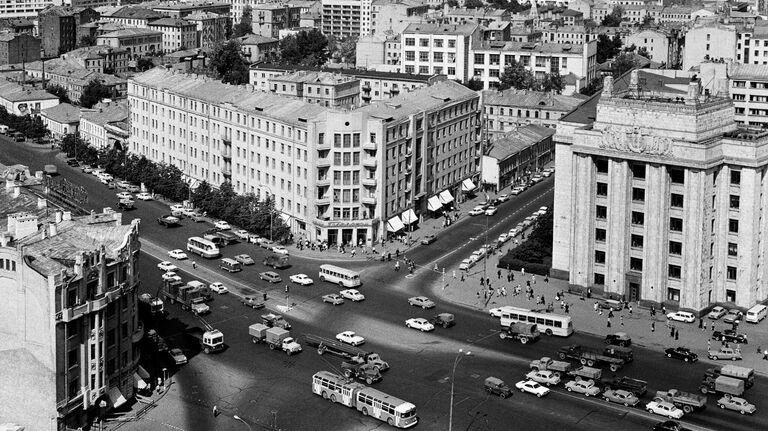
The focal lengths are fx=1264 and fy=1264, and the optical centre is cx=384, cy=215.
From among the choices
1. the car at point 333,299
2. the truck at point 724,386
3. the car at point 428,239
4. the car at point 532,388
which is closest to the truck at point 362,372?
the car at point 532,388

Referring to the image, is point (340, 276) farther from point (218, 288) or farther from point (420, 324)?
point (420, 324)

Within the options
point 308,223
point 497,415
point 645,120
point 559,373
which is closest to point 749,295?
point 645,120

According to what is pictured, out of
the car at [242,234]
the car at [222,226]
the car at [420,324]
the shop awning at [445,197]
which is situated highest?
the shop awning at [445,197]

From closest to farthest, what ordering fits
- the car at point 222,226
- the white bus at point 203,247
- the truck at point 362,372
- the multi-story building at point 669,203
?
the truck at point 362,372 → the multi-story building at point 669,203 → the white bus at point 203,247 → the car at point 222,226

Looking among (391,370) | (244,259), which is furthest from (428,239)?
(391,370)

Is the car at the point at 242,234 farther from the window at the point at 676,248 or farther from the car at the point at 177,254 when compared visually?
the window at the point at 676,248

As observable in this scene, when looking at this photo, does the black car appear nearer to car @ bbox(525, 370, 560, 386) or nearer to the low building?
car @ bbox(525, 370, 560, 386)
